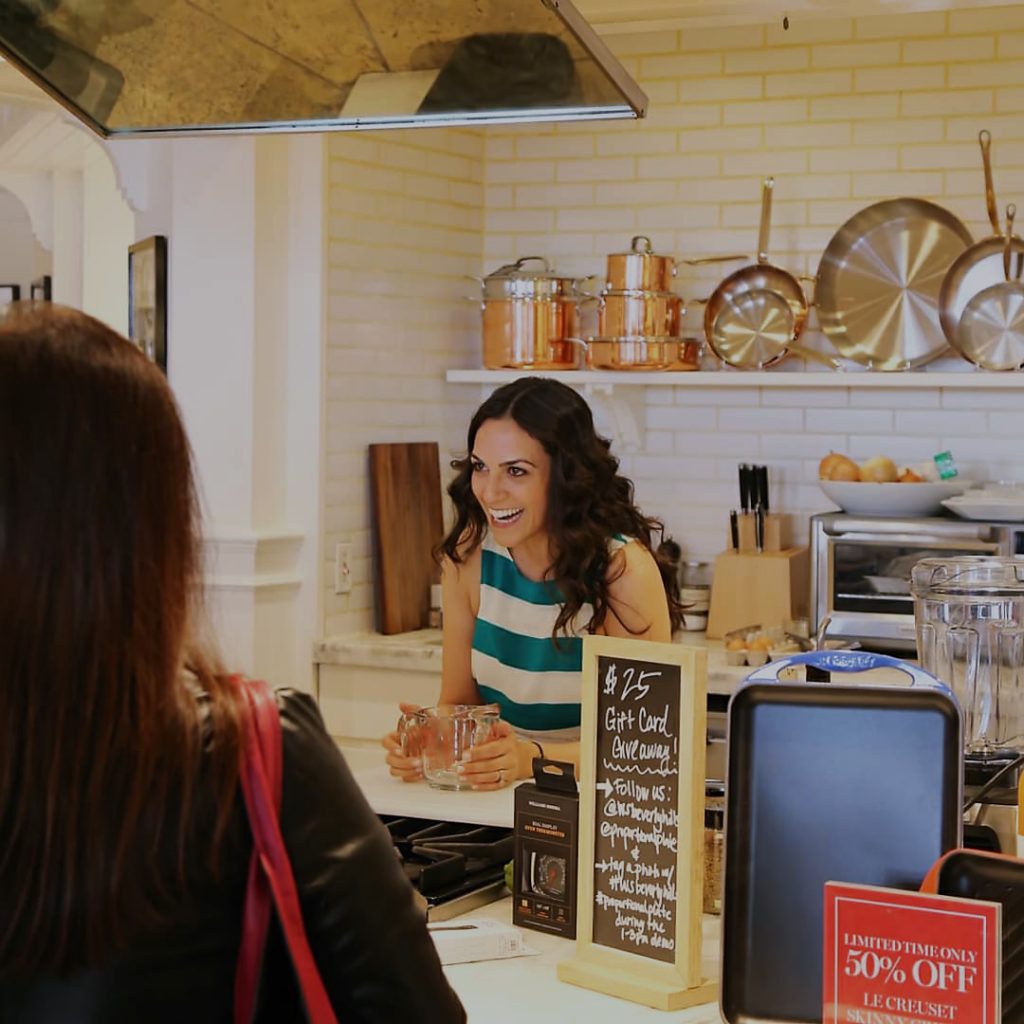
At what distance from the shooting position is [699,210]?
4.83 metres

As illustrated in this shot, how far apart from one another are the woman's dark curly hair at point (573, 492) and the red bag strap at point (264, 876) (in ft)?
6.71

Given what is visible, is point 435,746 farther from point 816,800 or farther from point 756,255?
point 756,255

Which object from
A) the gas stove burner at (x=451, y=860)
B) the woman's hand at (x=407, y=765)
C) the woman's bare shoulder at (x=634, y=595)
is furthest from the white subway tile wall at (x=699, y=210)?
the gas stove burner at (x=451, y=860)

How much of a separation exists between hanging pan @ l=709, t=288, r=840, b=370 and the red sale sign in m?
3.22

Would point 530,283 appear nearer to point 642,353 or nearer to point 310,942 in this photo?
point 642,353

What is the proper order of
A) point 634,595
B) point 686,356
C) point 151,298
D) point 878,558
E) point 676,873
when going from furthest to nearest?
point 686,356
point 151,298
point 878,558
point 634,595
point 676,873

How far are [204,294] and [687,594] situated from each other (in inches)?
64.0

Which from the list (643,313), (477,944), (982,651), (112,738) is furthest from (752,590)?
(112,738)

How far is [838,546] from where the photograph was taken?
420cm

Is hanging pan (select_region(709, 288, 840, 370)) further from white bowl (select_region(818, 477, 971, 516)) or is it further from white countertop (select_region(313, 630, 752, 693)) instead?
white countertop (select_region(313, 630, 752, 693))

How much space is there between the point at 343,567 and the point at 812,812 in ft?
9.58

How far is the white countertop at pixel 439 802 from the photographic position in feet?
7.84

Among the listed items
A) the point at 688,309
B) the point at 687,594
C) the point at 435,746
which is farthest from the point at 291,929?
the point at 688,309

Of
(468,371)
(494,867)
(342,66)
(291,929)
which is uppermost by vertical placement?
(342,66)
